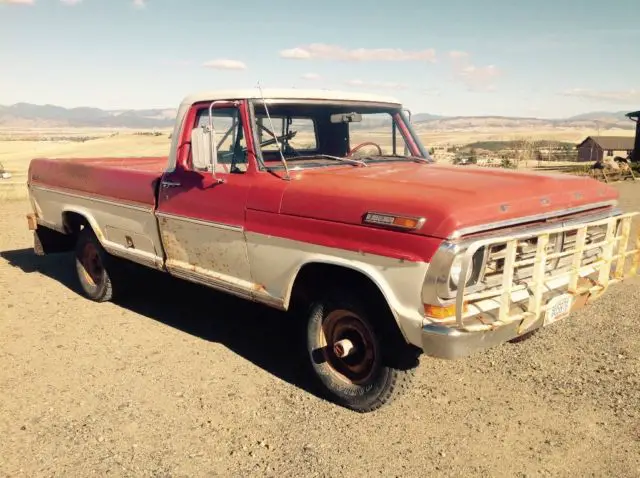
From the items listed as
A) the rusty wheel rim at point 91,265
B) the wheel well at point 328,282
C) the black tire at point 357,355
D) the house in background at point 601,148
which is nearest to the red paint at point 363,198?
the wheel well at point 328,282

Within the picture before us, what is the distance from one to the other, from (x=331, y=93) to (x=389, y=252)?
80.8 inches

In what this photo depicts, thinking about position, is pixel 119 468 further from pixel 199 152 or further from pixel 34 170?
pixel 34 170

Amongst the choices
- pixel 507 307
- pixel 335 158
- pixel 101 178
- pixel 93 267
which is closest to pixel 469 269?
pixel 507 307

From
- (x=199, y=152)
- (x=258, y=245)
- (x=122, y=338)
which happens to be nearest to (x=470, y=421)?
(x=258, y=245)

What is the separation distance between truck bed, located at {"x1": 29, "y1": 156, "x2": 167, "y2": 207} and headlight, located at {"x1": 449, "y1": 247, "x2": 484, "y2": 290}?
2.97m

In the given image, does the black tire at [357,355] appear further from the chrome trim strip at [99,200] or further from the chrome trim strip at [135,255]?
the chrome trim strip at [99,200]

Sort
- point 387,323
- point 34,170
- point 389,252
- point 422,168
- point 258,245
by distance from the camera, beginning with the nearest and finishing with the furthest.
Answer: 1. point 389,252
2. point 387,323
3. point 258,245
4. point 422,168
5. point 34,170

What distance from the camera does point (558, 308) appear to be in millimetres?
3602

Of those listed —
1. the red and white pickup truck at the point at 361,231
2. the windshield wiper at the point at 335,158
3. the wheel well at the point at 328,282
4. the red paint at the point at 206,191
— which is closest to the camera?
the red and white pickup truck at the point at 361,231

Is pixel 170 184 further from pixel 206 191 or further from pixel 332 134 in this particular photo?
pixel 332 134

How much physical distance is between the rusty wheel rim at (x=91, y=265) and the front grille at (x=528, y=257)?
4426 mm

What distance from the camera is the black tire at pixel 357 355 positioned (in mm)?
3619

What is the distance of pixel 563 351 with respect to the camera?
4.67 metres

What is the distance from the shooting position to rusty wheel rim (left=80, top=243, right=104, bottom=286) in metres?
6.30
